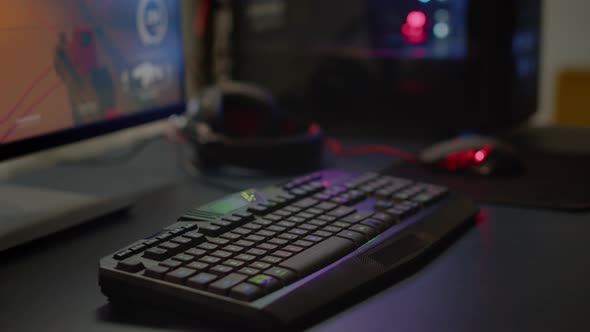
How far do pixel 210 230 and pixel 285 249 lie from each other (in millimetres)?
72

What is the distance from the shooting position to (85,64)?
0.80 m

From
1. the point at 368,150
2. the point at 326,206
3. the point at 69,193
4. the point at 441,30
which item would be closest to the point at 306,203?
the point at 326,206

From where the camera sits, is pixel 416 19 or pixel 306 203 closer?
pixel 306 203

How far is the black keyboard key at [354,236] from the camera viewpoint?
0.60 m

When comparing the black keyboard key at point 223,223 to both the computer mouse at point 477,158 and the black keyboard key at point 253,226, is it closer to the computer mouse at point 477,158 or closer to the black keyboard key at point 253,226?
the black keyboard key at point 253,226

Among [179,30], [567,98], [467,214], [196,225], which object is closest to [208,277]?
[196,225]

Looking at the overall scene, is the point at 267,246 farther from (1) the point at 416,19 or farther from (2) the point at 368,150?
(1) the point at 416,19

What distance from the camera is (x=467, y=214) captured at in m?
0.72

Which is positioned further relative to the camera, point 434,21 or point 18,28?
point 434,21

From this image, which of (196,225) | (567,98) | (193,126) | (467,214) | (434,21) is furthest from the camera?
(567,98)

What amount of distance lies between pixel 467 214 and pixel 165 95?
46cm

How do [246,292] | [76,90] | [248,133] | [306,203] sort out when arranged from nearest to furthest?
[246,292], [306,203], [76,90], [248,133]

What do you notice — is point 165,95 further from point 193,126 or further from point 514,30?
→ point 514,30

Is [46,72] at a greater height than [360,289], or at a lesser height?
greater
